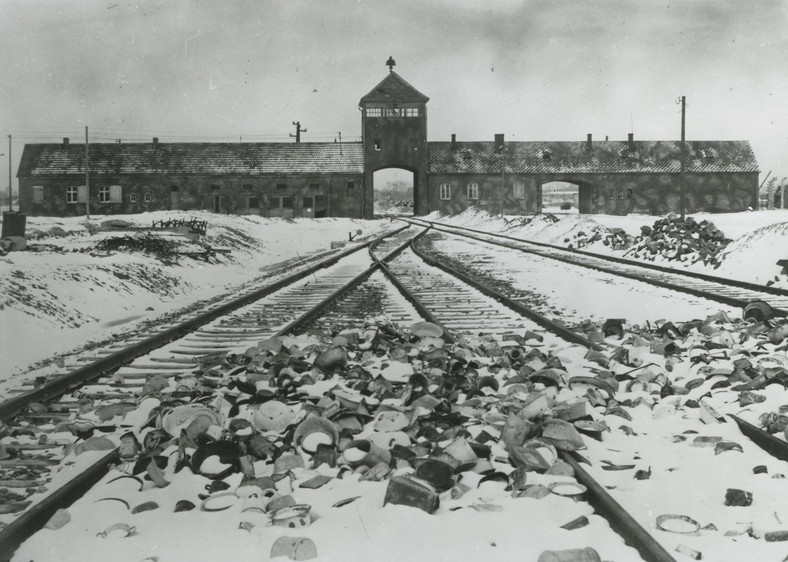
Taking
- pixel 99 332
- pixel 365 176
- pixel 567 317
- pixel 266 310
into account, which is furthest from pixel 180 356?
pixel 365 176

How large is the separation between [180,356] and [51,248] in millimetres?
10804

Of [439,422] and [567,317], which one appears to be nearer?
[439,422]

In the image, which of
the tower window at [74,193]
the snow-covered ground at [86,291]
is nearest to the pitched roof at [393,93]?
the tower window at [74,193]

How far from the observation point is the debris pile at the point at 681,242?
1642 centimetres

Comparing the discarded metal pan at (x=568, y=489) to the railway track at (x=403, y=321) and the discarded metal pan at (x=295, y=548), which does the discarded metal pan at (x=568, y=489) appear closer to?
the railway track at (x=403, y=321)

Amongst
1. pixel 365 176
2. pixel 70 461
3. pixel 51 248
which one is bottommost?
pixel 70 461

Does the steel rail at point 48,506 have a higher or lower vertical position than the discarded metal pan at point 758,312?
lower

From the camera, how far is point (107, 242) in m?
16.6

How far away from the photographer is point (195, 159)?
181ft

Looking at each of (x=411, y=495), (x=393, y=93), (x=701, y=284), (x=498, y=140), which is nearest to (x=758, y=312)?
(x=701, y=284)

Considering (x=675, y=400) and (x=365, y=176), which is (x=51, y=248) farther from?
(x=365, y=176)

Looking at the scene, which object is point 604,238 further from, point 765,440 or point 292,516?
point 292,516

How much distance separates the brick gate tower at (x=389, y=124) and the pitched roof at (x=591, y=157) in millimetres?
4149

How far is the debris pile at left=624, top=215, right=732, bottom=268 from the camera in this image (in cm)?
1642
